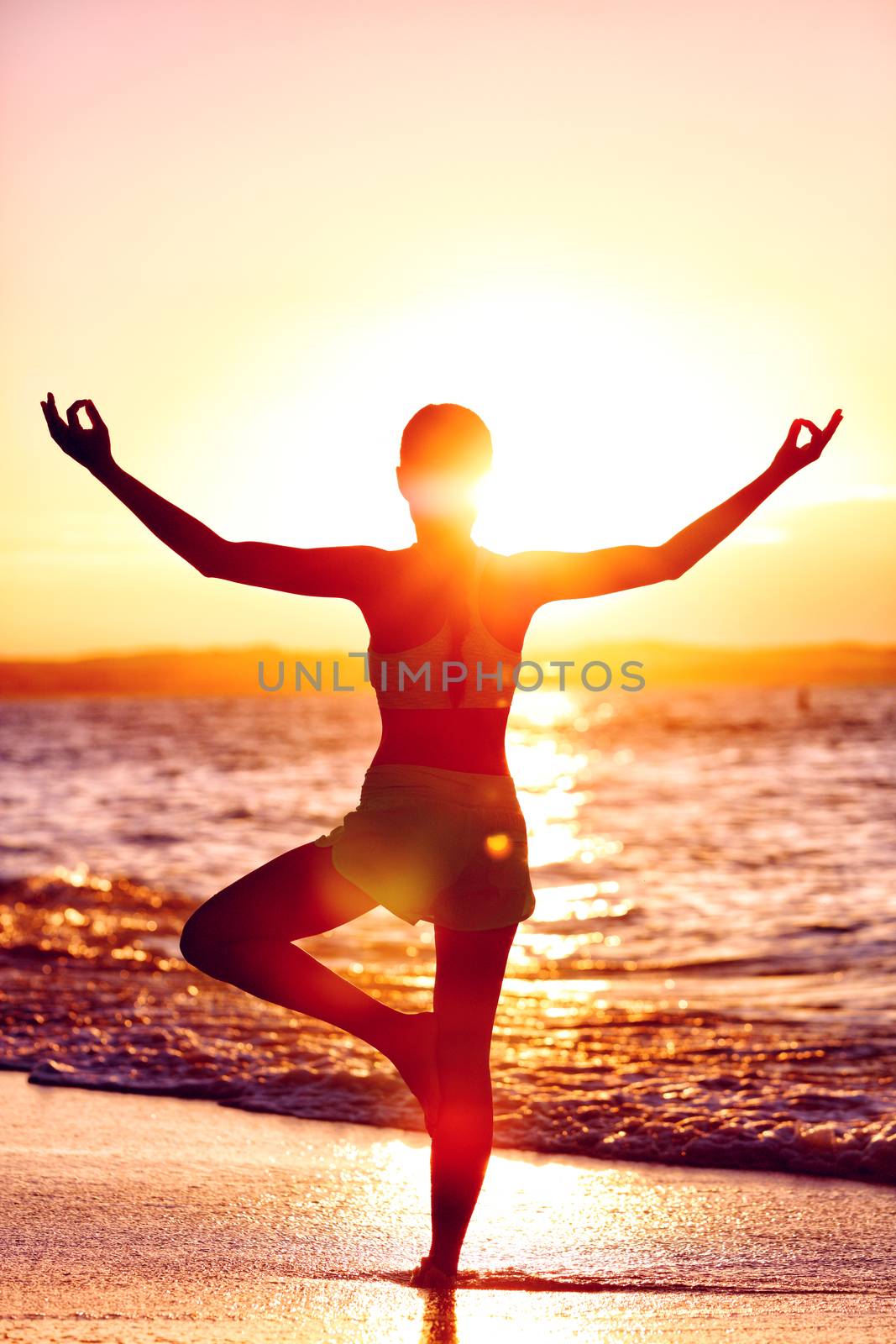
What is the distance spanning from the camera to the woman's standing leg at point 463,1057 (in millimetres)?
3150

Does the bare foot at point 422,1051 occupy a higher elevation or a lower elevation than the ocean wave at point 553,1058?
higher

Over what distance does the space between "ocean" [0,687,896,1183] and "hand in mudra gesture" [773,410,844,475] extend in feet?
9.07

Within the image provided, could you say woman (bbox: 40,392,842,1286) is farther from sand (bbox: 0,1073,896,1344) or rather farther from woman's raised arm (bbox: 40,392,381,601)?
sand (bbox: 0,1073,896,1344)

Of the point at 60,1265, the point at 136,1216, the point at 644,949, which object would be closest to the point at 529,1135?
the point at 136,1216

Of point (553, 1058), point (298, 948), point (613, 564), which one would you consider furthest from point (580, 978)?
point (613, 564)

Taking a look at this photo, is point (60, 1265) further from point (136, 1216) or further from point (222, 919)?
point (222, 919)

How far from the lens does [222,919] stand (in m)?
3.15

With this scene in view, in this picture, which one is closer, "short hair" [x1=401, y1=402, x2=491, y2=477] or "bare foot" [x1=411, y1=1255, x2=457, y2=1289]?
"short hair" [x1=401, y1=402, x2=491, y2=477]

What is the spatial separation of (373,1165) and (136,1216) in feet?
3.44

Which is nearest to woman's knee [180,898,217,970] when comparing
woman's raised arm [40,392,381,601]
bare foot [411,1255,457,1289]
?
woman's raised arm [40,392,381,601]

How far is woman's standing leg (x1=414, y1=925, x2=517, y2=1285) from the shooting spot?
3.15 metres

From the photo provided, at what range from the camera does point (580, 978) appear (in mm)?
9602

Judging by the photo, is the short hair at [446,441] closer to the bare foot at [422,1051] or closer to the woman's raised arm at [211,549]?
the woman's raised arm at [211,549]

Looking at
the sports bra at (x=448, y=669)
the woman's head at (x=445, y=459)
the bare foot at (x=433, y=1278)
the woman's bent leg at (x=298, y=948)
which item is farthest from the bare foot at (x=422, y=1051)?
the woman's head at (x=445, y=459)
